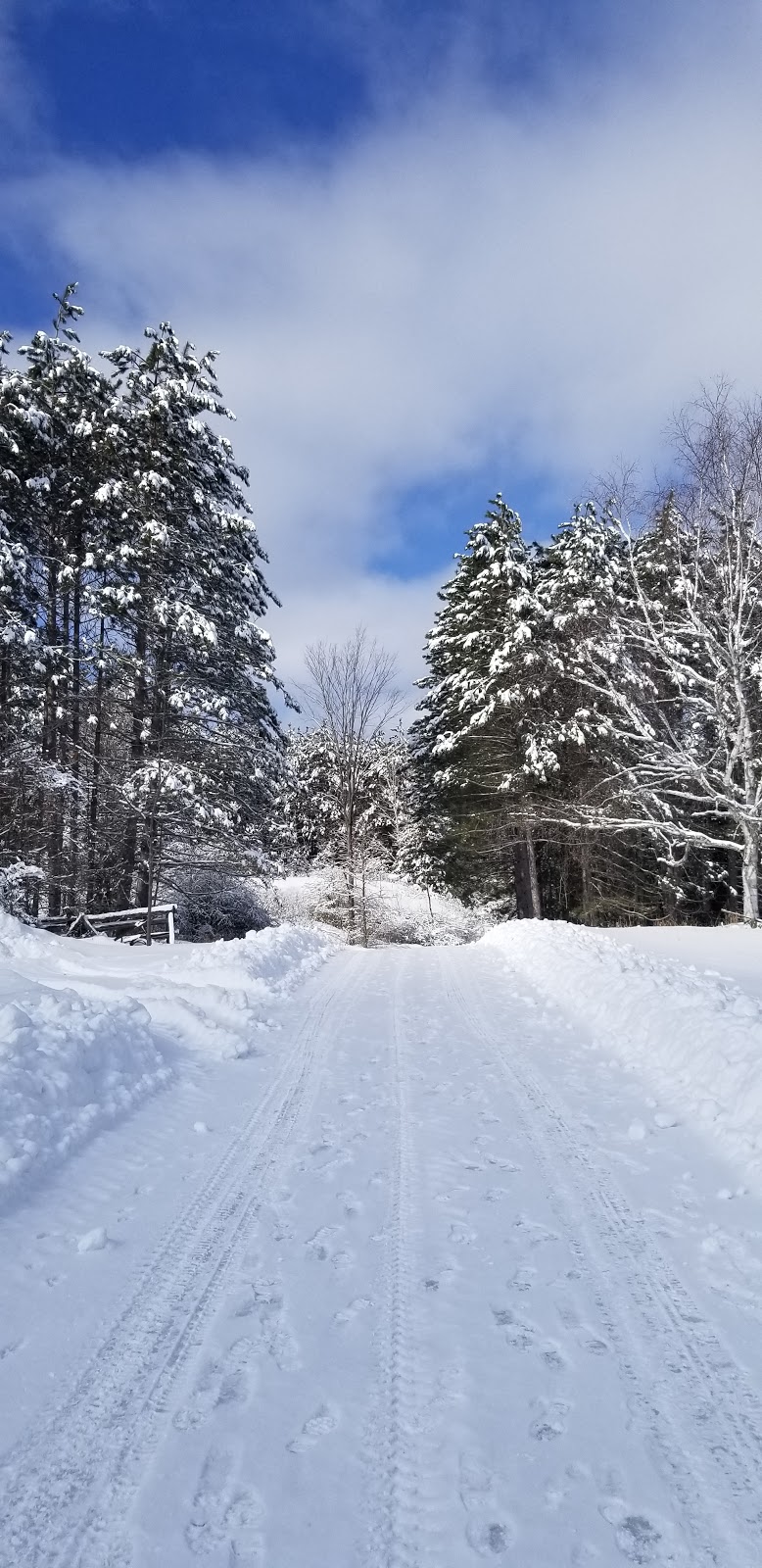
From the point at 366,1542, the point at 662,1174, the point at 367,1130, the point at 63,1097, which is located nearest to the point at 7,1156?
the point at 63,1097

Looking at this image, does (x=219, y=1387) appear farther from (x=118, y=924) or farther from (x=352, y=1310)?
(x=118, y=924)

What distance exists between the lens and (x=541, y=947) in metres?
11.9

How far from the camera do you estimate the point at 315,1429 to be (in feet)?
7.26

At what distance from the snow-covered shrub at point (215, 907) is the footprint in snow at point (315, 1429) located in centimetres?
1816

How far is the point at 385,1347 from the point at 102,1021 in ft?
12.5

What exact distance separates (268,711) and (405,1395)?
19.3m

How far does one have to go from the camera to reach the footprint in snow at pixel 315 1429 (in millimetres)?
2145

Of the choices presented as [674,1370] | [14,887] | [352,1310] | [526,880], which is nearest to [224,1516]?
[352,1310]

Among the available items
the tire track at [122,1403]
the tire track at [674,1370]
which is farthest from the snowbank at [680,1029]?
the tire track at [122,1403]

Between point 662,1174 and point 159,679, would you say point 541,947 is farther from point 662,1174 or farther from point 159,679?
point 159,679

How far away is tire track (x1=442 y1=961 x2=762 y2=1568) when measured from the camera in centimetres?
192

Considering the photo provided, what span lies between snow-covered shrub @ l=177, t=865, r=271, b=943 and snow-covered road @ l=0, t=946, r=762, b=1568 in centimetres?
1608

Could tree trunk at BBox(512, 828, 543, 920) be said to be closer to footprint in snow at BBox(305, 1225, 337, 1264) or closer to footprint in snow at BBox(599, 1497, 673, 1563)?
footprint in snow at BBox(305, 1225, 337, 1264)

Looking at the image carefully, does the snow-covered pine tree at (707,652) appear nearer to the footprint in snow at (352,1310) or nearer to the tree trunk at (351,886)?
the tree trunk at (351,886)
